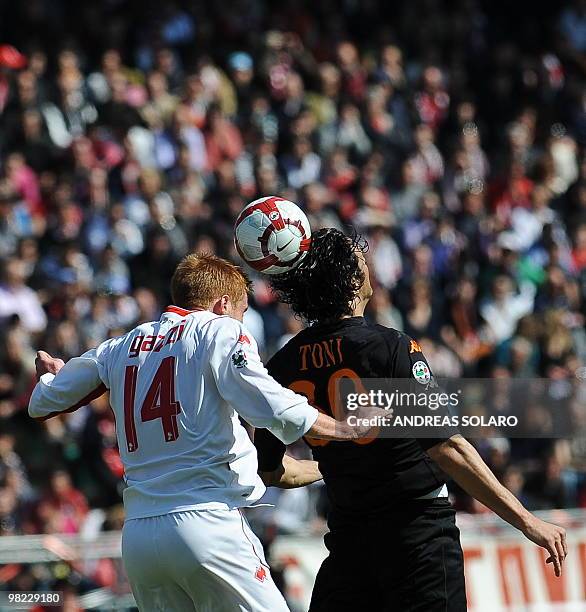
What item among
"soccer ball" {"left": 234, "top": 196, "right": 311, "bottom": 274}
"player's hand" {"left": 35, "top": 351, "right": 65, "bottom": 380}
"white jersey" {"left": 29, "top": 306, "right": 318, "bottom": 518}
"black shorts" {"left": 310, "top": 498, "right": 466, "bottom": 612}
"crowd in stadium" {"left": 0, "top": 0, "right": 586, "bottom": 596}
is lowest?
"black shorts" {"left": 310, "top": 498, "right": 466, "bottom": 612}

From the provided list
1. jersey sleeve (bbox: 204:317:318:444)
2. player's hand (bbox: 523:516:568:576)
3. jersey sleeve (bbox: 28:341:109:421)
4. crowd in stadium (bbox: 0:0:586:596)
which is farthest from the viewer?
crowd in stadium (bbox: 0:0:586:596)

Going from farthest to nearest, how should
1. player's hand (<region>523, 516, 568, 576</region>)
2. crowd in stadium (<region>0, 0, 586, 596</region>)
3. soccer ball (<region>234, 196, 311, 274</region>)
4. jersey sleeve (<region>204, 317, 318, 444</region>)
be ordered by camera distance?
crowd in stadium (<region>0, 0, 586, 596</region>)
soccer ball (<region>234, 196, 311, 274</region>)
player's hand (<region>523, 516, 568, 576</region>)
jersey sleeve (<region>204, 317, 318, 444</region>)

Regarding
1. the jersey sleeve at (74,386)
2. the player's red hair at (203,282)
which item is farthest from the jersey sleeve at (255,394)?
the jersey sleeve at (74,386)

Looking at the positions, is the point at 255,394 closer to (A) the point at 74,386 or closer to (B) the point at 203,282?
(B) the point at 203,282

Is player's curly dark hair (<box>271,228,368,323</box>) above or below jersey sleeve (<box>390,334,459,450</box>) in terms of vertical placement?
above

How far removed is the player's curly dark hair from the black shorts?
0.88 meters

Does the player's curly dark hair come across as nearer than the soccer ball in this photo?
Yes

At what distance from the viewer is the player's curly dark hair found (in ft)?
17.5

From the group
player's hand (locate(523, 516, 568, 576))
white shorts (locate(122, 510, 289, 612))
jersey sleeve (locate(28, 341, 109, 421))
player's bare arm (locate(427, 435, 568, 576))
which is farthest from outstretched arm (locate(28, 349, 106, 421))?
player's hand (locate(523, 516, 568, 576))

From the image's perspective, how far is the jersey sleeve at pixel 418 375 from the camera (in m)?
4.98

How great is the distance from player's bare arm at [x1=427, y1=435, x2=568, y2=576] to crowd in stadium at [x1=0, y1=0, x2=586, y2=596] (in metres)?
5.59

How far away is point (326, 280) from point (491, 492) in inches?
44.5

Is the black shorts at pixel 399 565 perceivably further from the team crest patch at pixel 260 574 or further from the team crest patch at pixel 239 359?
the team crest patch at pixel 239 359

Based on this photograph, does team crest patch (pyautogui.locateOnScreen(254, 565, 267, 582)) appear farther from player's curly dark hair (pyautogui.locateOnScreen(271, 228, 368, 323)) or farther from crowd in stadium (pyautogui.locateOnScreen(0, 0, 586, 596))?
crowd in stadium (pyautogui.locateOnScreen(0, 0, 586, 596))
